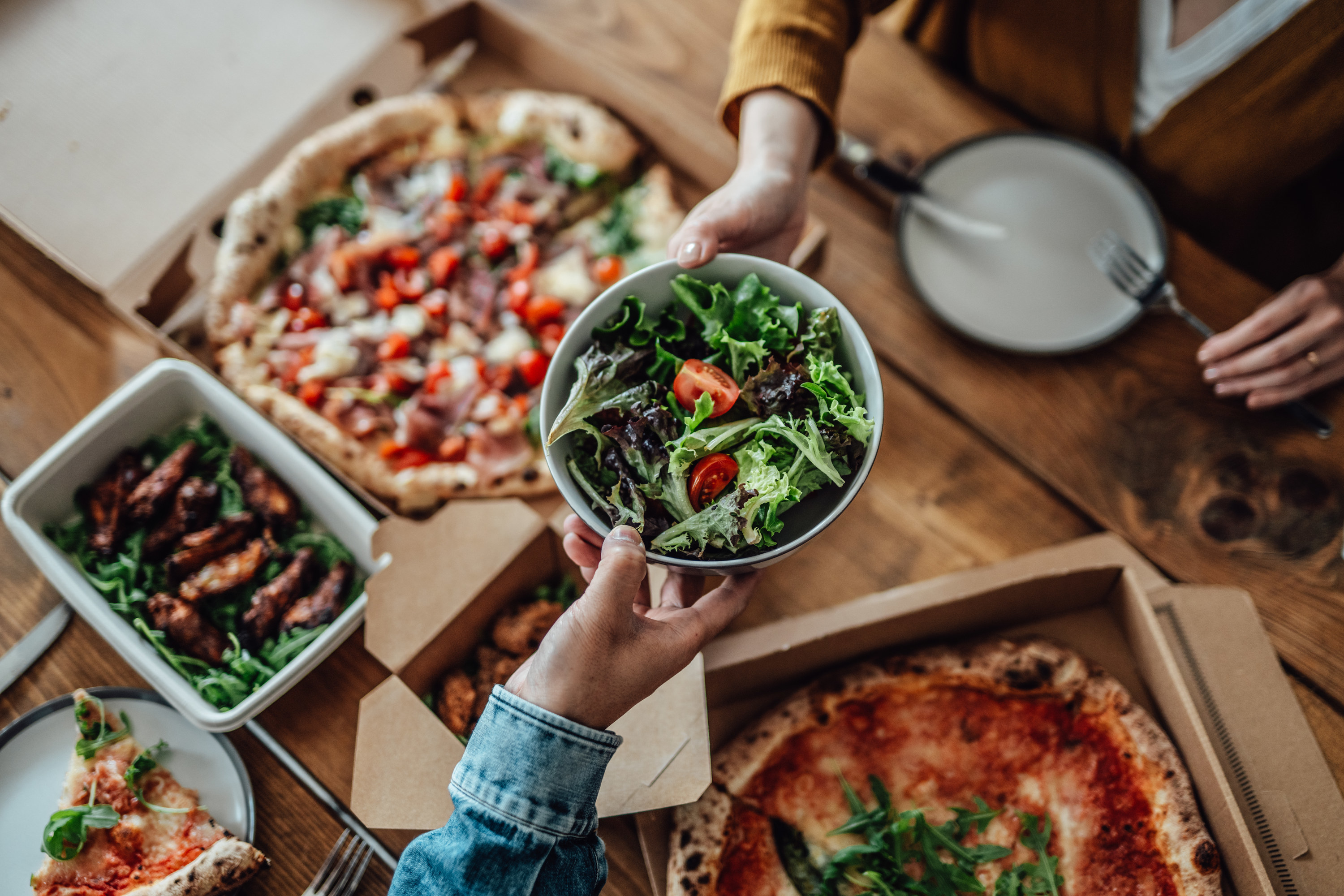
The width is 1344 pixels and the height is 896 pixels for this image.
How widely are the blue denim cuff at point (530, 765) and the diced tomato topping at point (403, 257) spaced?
2107mm

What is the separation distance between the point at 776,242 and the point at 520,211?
135cm

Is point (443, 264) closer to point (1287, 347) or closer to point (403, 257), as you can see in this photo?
point (403, 257)

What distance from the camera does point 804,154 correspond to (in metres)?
2.35

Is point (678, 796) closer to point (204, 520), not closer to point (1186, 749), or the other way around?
point (1186, 749)

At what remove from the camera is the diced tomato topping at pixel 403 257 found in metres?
3.13

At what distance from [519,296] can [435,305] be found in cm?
34

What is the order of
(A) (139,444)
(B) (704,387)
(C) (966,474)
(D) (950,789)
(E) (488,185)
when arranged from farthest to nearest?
(E) (488,185) < (C) (966,474) < (A) (139,444) < (D) (950,789) < (B) (704,387)

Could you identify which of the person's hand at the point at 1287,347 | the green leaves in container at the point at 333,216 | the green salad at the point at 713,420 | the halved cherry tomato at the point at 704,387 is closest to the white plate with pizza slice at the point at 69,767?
the green salad at the point at 713,420

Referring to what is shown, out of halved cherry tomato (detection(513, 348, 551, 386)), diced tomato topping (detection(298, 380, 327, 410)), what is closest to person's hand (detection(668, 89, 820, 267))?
halved cherry tomato (detection(513, 348, 551, 386))

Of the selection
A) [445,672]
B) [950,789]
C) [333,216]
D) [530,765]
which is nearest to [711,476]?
[530,765]

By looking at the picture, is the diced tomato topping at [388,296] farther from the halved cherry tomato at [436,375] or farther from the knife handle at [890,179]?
the knife handle at [890,179]

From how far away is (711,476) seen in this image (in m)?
1.59

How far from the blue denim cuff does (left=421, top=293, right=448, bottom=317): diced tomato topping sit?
6.20 ft

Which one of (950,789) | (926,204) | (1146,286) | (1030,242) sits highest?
(926,204)
